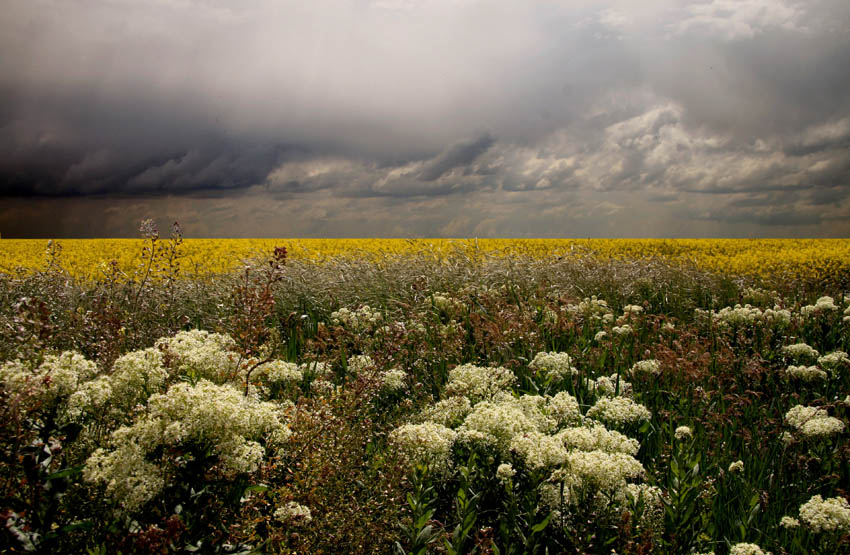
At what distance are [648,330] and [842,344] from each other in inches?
84.8

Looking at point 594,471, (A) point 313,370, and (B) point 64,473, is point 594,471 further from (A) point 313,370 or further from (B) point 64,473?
(A) point 313,370

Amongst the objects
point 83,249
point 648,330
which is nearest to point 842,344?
point 648,330

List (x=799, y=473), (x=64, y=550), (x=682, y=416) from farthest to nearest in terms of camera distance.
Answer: (x=682, y=416) < (x=799, y=473) < (x=64, y=550)

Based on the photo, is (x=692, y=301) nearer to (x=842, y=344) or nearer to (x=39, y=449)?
(x=842, y=344)

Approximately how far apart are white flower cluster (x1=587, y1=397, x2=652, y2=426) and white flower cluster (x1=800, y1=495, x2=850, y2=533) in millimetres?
928

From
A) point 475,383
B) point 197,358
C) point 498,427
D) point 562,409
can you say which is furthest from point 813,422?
point 197,358

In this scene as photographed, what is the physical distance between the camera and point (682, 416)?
13.3 ft

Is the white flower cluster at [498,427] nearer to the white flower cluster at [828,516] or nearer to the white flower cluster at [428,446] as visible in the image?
the white flower cluster at [428,446]

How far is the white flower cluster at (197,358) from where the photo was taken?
2537 millimetres

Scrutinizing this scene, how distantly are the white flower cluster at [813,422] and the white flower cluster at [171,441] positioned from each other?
134 inches

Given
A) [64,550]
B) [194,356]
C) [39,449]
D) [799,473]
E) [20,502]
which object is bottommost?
[799,473]

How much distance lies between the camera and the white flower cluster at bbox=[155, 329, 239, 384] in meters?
2.54

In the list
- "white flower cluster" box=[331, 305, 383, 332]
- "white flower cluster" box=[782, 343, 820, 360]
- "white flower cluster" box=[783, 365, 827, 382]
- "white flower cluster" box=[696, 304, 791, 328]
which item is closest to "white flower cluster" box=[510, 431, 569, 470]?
"white flower cluster" box=[783, 365, 827, 382]

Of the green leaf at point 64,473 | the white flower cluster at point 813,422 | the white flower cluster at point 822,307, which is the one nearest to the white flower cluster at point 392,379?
the green leaf at point 64,473
